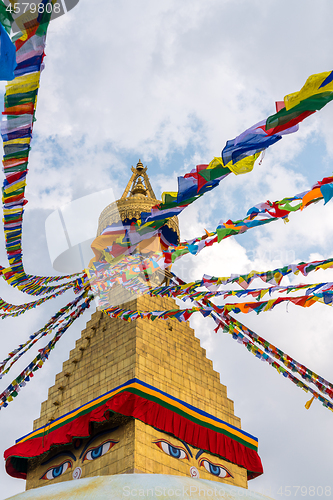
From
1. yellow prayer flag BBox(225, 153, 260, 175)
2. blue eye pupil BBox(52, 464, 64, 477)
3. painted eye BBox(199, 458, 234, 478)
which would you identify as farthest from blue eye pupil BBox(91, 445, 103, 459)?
yellow prayer flag BBox(225, 153, 260, 175)

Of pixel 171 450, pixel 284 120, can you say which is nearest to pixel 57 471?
pixel 171 450

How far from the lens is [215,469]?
977cm

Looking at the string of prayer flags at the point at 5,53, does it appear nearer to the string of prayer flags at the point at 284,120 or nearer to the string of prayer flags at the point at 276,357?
the string of prayer flags at the point at 284,120

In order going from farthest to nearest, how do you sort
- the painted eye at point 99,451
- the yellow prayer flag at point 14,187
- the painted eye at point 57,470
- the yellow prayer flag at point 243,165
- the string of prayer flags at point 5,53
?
the painted eye at point 57,470
the painted eye at point 99,451
the yellow prayer flag at point 14,187
the yellow prayer flag at point 243,165
the string of prayer flags at point 5,53

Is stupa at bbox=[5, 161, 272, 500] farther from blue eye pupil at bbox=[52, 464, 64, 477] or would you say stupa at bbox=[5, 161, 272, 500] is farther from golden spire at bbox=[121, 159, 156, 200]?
golden spire at bbox=[121, 159, 156, 200]

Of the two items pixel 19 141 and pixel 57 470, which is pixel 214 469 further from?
pixel 19 141

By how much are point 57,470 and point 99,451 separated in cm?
108

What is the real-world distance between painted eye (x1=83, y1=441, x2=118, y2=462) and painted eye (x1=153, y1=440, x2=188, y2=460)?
83cm

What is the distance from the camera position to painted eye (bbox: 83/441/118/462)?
926 cm

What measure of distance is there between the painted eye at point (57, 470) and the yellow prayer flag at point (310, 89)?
7.67 m

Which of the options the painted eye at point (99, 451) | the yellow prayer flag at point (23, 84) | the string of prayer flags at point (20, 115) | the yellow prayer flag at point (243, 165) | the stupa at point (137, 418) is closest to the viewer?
the string of prayer flags at point (20, 115)

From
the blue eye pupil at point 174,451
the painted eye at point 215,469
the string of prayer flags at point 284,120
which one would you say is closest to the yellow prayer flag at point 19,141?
the string of prayer flags at point 284,120

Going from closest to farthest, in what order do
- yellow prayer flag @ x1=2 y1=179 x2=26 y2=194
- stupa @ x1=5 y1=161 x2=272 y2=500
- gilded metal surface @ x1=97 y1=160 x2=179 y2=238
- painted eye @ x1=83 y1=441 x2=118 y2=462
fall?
1. yellow prayer flag @ x1=2 y1=179 x2=26 y2=194
2. stupa @ x1=5 y1=161 x2=272 y2=500
3. painted eye @ x1=83 y1=441 x2=118 y2=462
4. gilded metal surface @ x1=97 y1=160 x2=179 y2=238

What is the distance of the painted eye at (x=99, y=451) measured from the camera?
30.4ft
